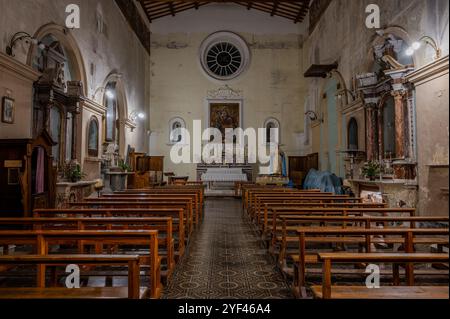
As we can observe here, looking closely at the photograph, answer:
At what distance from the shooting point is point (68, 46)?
888 cm

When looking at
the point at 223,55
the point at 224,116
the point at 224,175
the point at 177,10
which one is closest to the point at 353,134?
the point at 224,175

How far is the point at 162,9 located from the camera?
17125 millimetres

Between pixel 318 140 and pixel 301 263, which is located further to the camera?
pixel 318 140

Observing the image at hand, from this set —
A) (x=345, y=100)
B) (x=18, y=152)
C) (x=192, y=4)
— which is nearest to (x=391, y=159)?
(x=345, y=100)

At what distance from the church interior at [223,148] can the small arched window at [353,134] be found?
0.26ft

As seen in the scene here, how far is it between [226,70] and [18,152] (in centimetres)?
1364

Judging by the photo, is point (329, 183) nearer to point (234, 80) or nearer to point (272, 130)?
point (272, 130)

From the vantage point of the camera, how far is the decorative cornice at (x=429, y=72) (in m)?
5.61

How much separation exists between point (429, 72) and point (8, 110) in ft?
25.7

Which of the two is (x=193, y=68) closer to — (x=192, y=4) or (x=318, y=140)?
(x=192, y=4)

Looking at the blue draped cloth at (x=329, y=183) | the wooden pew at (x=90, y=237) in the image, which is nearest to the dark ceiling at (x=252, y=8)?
the blue draped cloth at (x=329, y=183)

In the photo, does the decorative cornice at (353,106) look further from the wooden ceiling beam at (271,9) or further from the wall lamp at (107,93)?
the wooden ceiling beam at (271,9)
